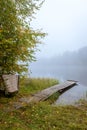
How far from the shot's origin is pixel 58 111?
429 inches

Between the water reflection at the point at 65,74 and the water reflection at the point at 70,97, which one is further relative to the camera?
the water reflection at the point at 65,74

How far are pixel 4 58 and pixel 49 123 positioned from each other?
13.7 ft

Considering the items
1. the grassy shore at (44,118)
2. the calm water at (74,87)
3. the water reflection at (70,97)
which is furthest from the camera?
the calm water at (74,87)

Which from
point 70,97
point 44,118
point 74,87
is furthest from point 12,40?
point 74,87

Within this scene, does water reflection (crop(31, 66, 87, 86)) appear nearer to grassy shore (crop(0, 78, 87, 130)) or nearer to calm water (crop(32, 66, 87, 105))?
calm water (crop(32, 66, 87, 105))

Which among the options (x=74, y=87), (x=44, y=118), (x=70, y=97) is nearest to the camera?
(x=44, y=118)

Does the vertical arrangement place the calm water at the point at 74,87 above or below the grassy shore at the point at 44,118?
below

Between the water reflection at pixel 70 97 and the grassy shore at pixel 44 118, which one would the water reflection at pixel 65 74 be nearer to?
the water reflection at pixel 70 97

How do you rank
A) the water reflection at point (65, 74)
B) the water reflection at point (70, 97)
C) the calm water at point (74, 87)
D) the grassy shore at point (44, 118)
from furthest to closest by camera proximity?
the water reflection at point (65, 74) < the calm water at point (74, 87) < the water reflection at point (70, 97) < the grassy shore at point (44, 118)

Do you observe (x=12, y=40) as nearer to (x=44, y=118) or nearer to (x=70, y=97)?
(x=44, y=118)

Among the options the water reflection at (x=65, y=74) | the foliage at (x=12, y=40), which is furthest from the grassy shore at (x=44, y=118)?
the water reflection at (x=65, y=74)

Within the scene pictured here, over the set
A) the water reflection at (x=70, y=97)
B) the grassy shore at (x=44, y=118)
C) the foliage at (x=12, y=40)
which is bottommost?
the water reflection at (x=70, y=97)

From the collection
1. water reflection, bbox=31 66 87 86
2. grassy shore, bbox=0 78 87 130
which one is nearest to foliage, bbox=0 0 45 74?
grassy shore, bbox=0 78 87 130

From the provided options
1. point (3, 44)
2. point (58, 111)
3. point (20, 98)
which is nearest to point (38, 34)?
point (3, 44)
